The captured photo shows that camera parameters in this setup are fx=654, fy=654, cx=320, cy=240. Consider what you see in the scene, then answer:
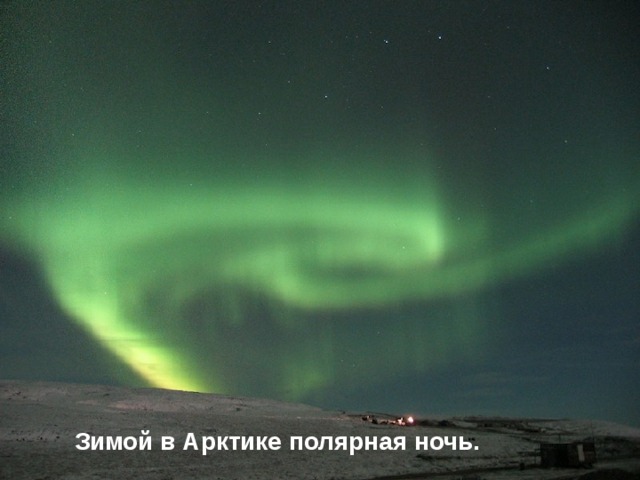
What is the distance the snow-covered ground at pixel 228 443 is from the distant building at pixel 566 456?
107 centimetres

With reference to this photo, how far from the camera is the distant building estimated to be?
39.3m

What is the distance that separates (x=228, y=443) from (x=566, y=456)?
2154 cm

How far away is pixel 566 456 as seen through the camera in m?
39.4

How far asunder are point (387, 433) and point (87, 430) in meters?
24.4

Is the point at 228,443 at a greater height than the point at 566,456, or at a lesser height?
greater

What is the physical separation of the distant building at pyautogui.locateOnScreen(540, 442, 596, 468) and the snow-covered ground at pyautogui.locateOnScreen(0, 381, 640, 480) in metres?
1.07

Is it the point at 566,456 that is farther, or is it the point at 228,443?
the point at 228,443

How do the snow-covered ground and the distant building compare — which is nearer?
the snow-covered ground

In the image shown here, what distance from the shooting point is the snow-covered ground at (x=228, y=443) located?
1348 inches

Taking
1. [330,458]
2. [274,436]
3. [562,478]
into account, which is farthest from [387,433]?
[562,478]

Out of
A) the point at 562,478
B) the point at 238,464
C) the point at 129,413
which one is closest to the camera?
the point at 562,478

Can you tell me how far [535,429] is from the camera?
69.1 metres

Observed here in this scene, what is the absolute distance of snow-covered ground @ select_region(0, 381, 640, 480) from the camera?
3425cm

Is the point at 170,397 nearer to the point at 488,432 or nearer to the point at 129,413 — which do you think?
the point at 129,413
